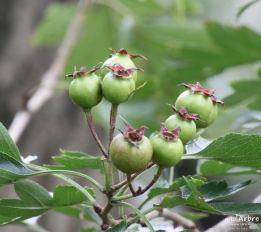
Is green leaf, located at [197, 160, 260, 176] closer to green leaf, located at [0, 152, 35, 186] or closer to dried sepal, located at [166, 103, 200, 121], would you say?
dried sepal, located at [166, 103, 200, 121]

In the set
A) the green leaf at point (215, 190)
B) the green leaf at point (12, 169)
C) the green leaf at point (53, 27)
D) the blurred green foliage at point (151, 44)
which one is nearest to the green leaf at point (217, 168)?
the green leaf at point (215, 190)

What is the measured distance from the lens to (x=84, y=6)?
73.9 inches

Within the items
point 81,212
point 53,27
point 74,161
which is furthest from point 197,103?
point 53,27

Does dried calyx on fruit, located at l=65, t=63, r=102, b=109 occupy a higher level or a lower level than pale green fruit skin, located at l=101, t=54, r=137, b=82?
lower

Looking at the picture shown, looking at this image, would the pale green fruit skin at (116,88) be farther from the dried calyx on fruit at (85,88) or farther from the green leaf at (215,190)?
the green leaf at (215,190)

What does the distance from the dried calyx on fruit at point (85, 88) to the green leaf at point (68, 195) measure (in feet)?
0.44

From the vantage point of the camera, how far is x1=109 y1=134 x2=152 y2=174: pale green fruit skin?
603mm

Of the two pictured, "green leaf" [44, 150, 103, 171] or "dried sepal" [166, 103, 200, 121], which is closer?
"dried sepal" [166, 103, 200, 121]

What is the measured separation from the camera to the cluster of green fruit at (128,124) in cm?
61

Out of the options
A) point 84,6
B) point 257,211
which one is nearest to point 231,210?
point 257,211

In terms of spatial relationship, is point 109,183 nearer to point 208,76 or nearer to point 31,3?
point 208,76

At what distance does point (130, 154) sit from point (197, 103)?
0.13 metres

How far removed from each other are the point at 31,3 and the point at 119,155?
7.18ft

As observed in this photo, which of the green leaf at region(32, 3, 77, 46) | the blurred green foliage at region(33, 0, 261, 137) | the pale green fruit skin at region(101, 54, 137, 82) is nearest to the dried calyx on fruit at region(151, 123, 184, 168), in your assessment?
the pale green fruit skin at region(101, 54, 137, 82)
